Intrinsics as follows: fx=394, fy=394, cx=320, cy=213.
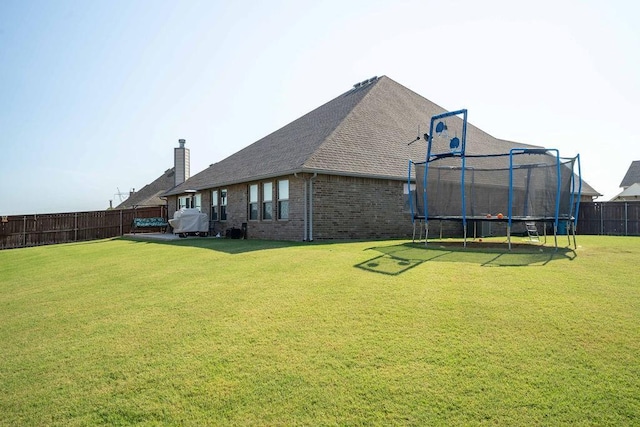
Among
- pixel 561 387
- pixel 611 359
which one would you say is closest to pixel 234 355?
pixel 561 387

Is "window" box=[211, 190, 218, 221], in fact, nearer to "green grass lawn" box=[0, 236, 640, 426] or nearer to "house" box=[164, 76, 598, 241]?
"house" box=[164, 76, 598, 241]

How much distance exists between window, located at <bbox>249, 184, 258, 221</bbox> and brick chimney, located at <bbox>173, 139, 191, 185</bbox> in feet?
36.5

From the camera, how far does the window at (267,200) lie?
586 inches

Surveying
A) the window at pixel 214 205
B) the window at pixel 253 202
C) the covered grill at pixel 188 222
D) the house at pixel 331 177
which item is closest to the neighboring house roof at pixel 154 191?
the house at pixel 331 177

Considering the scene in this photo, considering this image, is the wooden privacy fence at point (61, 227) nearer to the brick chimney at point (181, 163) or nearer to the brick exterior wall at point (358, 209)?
the brick chimney at point (181, 163)

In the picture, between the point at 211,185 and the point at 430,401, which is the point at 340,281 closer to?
the point at 430,401

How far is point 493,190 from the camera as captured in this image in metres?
13.5

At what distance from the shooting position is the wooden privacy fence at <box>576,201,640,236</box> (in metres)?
18.9

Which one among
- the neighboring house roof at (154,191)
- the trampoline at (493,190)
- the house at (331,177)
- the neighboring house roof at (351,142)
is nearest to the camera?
the trampoline at (493,190)

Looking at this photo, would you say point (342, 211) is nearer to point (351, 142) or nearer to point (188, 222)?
point (351, 142)

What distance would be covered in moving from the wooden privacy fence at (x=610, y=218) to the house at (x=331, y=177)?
6.20 metres

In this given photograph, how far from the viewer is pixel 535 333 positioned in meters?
3.58

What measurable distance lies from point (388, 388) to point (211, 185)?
55.7 ft

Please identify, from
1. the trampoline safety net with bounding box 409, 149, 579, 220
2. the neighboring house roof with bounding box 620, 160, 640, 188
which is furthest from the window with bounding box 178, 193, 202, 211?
the neighboring house roof with bounding box 620, 160, 640, 188
